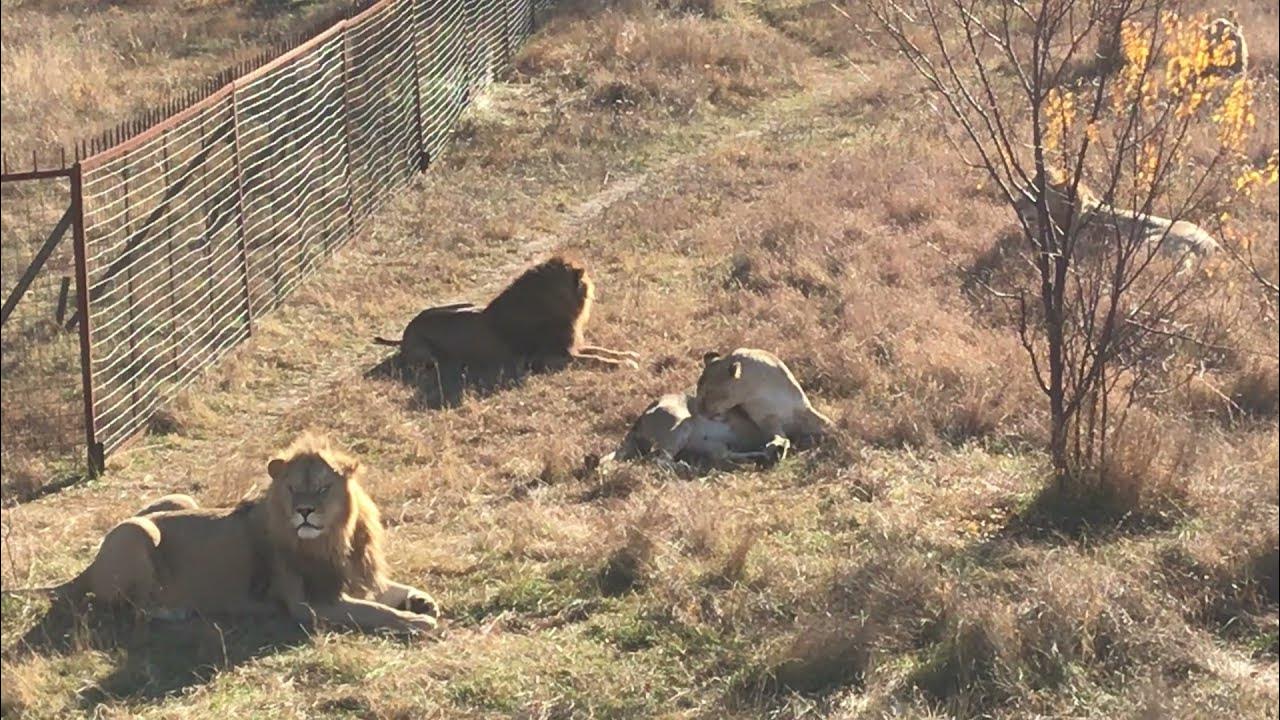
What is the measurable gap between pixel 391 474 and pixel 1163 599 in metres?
3.60

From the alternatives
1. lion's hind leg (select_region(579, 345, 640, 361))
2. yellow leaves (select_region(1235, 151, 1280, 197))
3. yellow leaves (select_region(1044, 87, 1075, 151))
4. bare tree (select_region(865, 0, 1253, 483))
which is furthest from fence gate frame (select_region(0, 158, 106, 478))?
yellow leaves (select_region(1235, 151, 1280, 197))

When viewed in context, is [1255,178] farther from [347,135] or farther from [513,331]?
[347,135]

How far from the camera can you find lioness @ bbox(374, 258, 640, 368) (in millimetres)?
10086

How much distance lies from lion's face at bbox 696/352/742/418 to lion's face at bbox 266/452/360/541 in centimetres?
266

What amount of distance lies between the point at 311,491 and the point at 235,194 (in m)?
5.07

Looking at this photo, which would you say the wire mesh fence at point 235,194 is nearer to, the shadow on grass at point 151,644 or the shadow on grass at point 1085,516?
the shadow on grass at point 151,644

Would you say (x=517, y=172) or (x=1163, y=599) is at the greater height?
(x=1163, y=599)

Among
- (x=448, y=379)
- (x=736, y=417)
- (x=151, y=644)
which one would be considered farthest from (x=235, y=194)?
(x=151, y=644)

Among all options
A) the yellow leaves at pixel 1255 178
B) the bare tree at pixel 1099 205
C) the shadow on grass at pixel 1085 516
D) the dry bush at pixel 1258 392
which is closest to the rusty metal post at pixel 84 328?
the bare tree at pixel 1099 205

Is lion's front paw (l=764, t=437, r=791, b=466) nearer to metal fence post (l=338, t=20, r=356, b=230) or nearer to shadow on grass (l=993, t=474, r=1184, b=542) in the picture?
shadow on grass (l=993, t=474, r=1184, b=542)

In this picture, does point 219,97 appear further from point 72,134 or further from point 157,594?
Result: point 157,594

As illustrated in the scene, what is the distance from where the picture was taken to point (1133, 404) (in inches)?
330

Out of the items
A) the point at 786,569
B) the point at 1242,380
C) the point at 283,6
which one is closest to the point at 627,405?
the point at 786,569

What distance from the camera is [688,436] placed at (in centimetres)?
826
